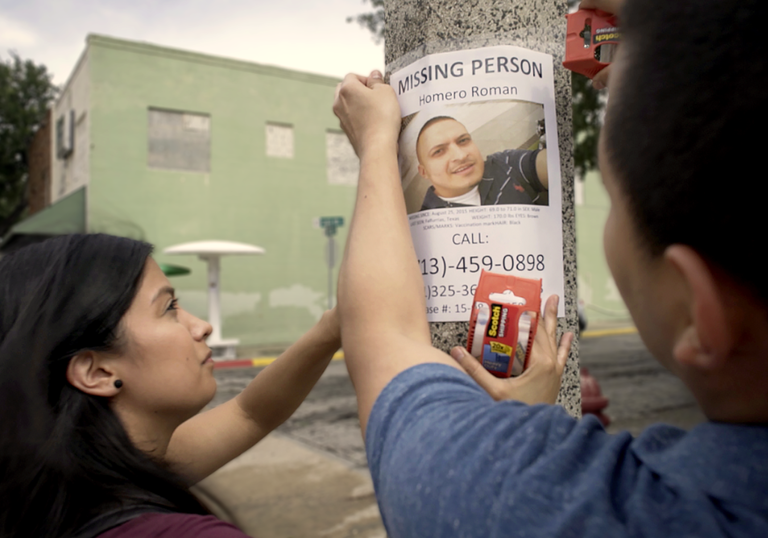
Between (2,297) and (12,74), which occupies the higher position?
(12,74)

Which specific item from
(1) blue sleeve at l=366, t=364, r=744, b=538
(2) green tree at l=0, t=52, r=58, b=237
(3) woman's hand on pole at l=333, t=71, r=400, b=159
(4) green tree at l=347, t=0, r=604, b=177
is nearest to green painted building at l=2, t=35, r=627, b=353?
(2) green tree at l=0, t=52, r=58, b=237

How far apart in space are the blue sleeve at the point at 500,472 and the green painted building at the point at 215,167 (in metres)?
14.0

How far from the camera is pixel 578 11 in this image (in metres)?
1.17

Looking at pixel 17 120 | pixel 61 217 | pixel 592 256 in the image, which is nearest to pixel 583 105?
pixel 61 217

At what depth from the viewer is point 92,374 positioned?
1.39 metres

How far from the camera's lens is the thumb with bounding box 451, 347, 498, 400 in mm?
1045

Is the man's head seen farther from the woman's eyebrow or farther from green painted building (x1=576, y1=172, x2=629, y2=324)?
green painted building (x1=576, y1=172, x2=629, y2=324)

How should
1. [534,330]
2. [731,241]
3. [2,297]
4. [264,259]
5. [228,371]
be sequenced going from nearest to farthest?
1. [731,241]
2. [534,330]
3. [2,297]
4. [228,371]
5. [264,259]

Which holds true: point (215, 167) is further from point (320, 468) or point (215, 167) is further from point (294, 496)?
point (294, 496)

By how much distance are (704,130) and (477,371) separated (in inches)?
23.8

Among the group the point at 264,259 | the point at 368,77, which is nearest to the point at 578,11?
the point at 368,77

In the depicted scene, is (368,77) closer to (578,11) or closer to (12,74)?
(578,11)

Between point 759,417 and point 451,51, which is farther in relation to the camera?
point 451,51

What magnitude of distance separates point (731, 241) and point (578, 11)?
766 millimetres
